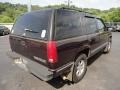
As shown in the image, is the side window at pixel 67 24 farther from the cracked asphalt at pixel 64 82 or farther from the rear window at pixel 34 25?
the cracked asphalt at pixel 64 82

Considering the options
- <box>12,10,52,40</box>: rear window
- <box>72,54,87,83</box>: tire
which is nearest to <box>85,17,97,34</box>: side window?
<box>72,54,87,83</box>: tire

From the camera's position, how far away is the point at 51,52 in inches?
128

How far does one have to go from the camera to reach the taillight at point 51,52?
322cm

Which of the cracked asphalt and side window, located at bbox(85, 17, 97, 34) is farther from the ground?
side window, located at bbox(85, 17, 97, 34)

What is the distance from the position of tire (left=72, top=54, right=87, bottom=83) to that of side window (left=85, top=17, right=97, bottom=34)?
89 centimetres

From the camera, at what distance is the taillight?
322cm

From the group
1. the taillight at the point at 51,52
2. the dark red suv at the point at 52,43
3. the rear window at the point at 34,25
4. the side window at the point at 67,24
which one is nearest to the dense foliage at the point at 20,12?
the rear window at the point at 34,25

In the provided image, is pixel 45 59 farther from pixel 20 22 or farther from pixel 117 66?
pixel 117 66

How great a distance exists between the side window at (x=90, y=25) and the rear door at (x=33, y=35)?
1.65m

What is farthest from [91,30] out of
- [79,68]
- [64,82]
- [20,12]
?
[20,12]

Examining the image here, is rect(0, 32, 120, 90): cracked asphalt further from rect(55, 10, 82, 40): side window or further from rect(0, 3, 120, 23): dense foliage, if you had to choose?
rect(0, 3, 120, 23): dense foliage

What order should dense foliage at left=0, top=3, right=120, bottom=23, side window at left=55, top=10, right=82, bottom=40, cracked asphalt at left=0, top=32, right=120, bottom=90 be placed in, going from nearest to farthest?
side window at left=55, top=10, right=82, bottom=40 < cracked asphalt at left=0, top=32, right=120, bottom=90 < dense foliage at left=0, top=3, right=120, bottom=23

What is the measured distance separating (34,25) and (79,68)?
1.77 metres

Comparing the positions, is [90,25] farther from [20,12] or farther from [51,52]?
[20,12]
